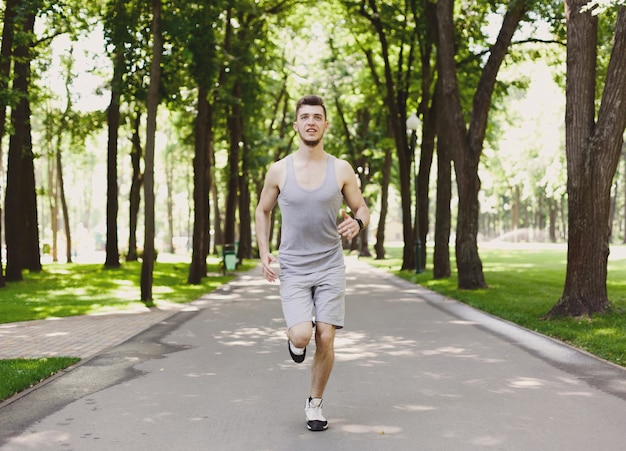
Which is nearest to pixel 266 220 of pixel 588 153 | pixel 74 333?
pixel 74 333

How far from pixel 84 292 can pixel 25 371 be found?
40.9ft

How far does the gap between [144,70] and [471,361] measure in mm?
11439

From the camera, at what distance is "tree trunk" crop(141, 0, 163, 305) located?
1661cm

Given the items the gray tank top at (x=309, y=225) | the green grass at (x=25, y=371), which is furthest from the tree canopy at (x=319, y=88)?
the green grass at (x=25, y=371)

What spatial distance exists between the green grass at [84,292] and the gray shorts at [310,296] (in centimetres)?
919

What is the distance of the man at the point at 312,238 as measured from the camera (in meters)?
5.51

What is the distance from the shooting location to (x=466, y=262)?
61.4ft

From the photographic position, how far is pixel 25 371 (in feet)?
26.3

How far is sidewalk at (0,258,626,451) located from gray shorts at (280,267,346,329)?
0.76m

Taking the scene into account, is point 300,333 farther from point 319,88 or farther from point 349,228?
point 319,88

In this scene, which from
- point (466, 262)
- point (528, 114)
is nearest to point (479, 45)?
point (466, 262)

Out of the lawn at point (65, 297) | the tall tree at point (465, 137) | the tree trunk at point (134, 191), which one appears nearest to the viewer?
the lawn at point (65, 297)

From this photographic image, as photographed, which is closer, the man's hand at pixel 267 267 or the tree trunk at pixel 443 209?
the man's hand at pixel 267 267

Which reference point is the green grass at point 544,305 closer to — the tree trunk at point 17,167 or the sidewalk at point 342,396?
the sidewalk at point 342,396
